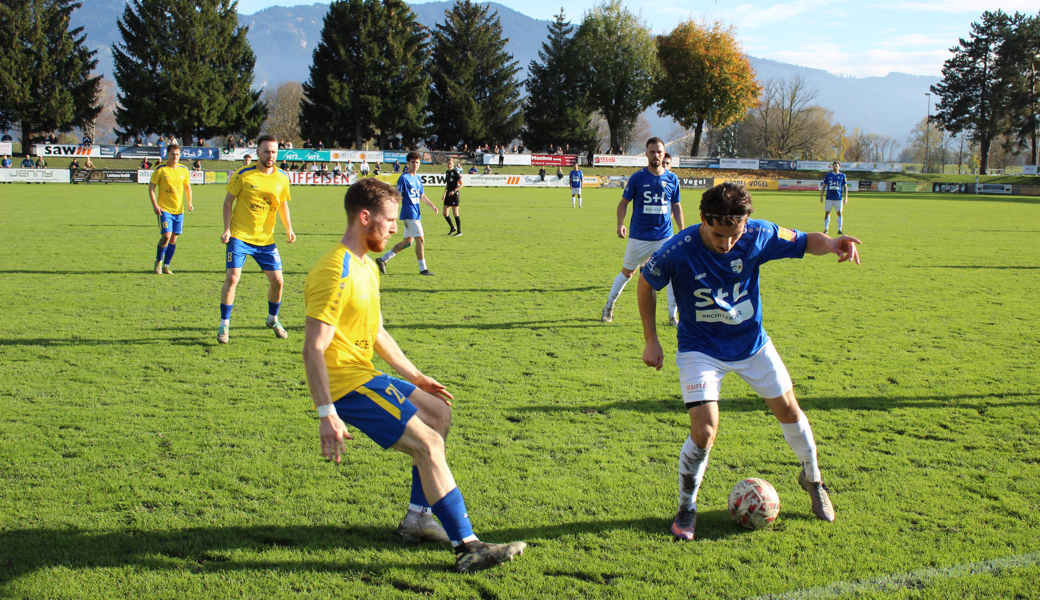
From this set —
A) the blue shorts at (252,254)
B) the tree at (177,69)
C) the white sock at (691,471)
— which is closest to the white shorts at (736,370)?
the white sock at (691,471)

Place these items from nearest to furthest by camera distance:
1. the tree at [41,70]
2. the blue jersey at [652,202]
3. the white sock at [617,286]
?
the blue jersey at [652,202] → the white sock at [617,286] → the tree at [41,70]

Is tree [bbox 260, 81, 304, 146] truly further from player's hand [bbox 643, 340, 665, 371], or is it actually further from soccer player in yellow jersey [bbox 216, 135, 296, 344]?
player's hand [bbox 643, 340, 665, 371]

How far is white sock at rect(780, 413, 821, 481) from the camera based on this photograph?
12.8 ft

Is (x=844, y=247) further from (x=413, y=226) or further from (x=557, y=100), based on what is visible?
(x=557, y=100)

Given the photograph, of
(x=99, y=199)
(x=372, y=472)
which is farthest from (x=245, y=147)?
(x=372, y=472)

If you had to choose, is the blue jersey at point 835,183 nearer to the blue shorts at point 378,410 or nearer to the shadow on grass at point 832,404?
the shadow on grass at point 832,404

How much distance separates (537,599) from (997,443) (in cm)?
407

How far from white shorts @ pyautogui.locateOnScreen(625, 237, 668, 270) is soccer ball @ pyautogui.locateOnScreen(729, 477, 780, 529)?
5.05 meters

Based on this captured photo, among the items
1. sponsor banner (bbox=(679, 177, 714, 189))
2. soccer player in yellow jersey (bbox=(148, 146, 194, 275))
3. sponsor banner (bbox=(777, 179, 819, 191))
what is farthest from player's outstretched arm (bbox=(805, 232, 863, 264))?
sponsor banner (bbox=(777, 179, 819, 191))

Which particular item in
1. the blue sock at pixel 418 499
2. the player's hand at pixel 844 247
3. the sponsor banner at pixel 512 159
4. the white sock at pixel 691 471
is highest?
the sponsor banner at pixel 512 159

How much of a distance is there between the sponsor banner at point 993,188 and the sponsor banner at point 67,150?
220ft

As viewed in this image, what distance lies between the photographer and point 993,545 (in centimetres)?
372

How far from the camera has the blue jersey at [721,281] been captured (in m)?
3.79

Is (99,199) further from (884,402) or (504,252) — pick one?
(884,402)
